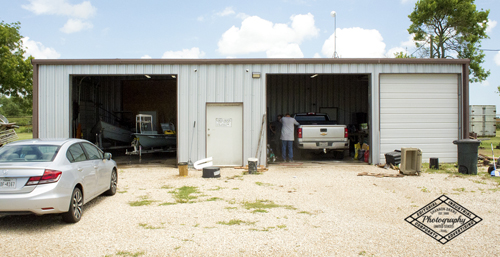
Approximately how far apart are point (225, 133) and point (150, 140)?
14.8 ft

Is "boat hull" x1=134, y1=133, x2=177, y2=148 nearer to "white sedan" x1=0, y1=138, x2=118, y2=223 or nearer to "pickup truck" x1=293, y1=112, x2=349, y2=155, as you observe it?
"pickup truck" x1=293, y1=112, x2=349, y2=155

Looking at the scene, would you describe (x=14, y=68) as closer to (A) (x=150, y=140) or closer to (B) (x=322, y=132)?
(A) (x=150, y=140)

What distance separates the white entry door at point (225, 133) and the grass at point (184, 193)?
12.4 feet

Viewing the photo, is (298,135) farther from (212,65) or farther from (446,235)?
(446,235)

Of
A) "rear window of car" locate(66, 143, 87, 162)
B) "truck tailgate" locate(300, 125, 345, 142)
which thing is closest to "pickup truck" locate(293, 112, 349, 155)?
"truck tailgate" locate(300, 125, 345, 142)

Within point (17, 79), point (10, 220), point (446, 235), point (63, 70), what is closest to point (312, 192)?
point (446, 235)

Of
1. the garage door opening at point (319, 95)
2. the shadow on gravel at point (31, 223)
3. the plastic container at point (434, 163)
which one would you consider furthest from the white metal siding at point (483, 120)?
the shadow on gravel at point (31, 223)

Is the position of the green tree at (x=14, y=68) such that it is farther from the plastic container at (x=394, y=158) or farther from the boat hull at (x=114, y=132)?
the plastic container at (x=394, y=158)

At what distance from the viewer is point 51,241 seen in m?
4.70

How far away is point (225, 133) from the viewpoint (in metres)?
12.4

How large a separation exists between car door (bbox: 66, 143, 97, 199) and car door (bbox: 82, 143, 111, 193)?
17 cm

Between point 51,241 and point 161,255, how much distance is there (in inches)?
66.0

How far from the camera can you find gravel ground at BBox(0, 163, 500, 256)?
436 centimetres

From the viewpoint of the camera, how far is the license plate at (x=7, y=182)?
4953 millimetres
